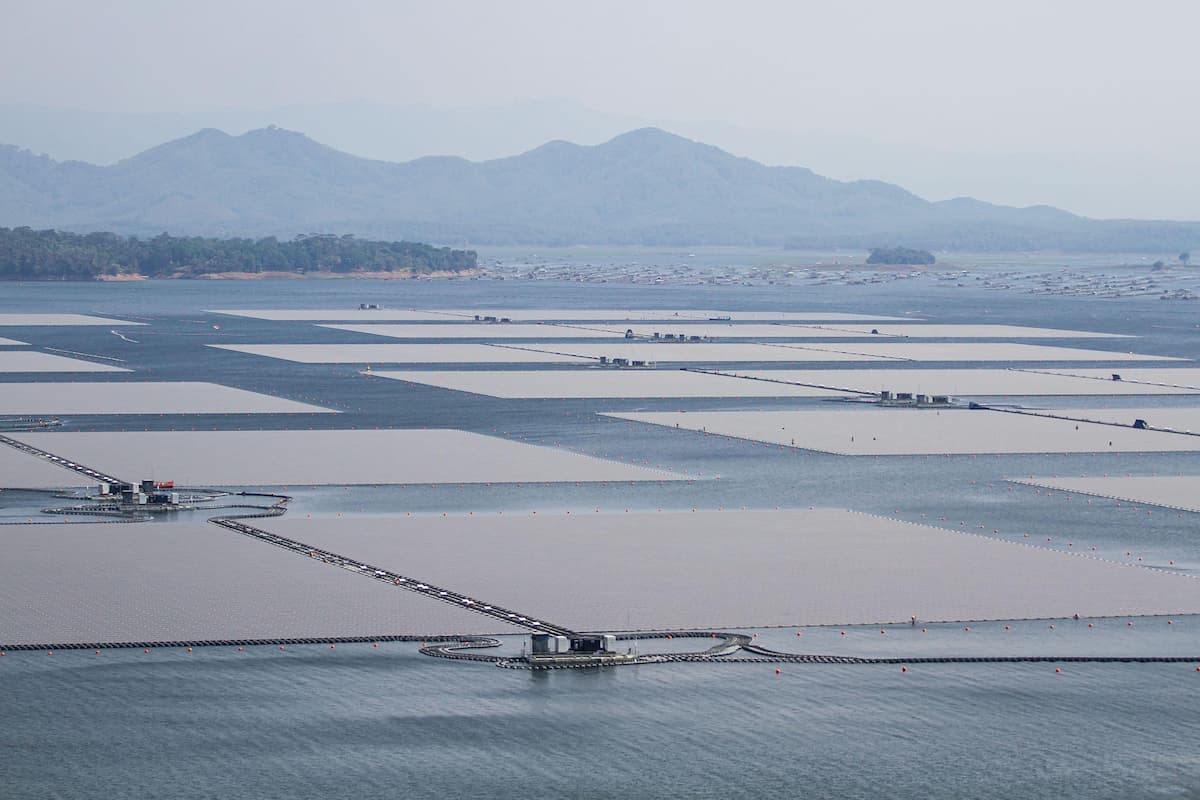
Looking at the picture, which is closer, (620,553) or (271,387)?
(620,553)

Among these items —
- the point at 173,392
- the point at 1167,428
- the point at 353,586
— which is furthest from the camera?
the point at 173,392

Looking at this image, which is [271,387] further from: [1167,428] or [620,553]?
[620,553]

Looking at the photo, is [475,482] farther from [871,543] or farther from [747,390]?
[747,390]

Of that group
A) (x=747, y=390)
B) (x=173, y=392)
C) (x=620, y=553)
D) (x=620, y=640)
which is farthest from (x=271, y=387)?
(x=620, y=640)

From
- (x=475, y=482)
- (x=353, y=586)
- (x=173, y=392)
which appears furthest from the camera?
(x=173, y=392)

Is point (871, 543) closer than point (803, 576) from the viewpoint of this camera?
No

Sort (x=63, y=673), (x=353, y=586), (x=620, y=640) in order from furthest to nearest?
(x=353, y=586) < (x=620, y=640) < (x=63, y=673)

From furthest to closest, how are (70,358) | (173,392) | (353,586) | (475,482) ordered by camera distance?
1. (70,358)
2. (173,392)
3. (475,482)
4. (353,586)

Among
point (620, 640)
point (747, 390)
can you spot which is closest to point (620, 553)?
point (620, 640)
